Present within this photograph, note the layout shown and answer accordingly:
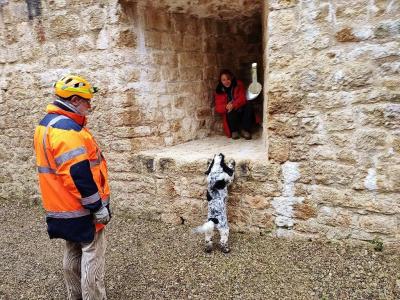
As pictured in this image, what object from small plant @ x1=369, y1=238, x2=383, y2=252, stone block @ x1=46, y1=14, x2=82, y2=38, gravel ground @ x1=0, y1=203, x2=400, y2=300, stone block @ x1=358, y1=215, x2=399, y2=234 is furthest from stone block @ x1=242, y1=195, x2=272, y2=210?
stone block @ x1=46, y1=14, x2=82, y2=38

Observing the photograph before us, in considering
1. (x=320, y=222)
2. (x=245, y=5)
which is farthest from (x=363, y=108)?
(x=245, y=5)

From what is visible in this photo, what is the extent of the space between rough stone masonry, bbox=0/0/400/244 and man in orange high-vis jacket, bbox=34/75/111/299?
1.45m

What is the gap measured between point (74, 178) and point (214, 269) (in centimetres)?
141

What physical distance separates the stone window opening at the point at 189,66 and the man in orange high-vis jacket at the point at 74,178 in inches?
59.7

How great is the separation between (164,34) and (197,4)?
1.59ft

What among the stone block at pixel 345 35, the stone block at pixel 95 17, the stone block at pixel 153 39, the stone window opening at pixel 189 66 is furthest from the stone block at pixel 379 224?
the stone block at pixel 95 17

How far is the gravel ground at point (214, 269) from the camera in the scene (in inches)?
105

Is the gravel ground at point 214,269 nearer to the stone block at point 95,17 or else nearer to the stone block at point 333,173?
the stone block at point 333,173

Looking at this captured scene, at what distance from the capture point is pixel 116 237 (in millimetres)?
3701

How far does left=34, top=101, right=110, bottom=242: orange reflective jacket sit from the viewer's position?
2162 millimetres

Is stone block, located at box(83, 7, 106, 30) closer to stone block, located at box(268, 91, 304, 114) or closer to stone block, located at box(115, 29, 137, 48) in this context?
stone block, located at box(115, 29, 137, 48)

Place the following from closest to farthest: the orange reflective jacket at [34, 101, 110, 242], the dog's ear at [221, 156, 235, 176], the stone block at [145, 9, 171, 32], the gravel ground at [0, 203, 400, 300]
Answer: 1. the orange reflective jacket at [34, 101, 110, 242]
2. the gravel ground at [0, 203, 400, 300]
3. the dog's ear at [221, 156, 235, 176]
4. the stone block at [145, 9, 171, 32]

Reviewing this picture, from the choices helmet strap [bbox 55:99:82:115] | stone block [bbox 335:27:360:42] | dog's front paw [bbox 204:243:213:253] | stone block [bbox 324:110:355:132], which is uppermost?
stone block [bbox 335:27:360:42]

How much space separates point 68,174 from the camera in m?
2.16
